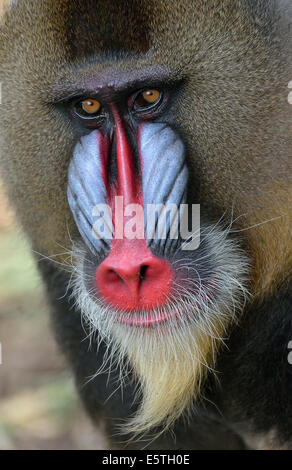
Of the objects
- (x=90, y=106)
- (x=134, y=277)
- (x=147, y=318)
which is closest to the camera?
(x=134, y=277)

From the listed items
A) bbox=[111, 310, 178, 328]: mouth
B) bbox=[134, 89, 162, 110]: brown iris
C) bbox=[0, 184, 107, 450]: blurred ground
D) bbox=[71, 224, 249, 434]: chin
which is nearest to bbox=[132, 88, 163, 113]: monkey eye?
bbox=[134, 89, 162, 110]: brown iris

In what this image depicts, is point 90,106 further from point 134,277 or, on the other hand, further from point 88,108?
point 134,277

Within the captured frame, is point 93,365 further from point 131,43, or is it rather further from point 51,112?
point 131,43

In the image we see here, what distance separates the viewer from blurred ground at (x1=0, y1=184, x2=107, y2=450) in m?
4.43

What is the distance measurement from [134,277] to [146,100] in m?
0.62

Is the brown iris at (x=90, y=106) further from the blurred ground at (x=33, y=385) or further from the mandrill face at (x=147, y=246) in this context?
the blurred ground at (x=33, y=385)

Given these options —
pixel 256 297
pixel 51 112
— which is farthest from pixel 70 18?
pixel 256 297

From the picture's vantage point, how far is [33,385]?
4840 millimetres

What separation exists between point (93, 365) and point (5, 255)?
9.15 ft

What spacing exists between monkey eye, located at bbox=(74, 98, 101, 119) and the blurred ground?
4.45ft

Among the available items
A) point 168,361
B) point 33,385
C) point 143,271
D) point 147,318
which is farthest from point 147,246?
point 33,385

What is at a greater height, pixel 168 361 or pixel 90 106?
pixel 90 106

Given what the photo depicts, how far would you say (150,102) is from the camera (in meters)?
2.61

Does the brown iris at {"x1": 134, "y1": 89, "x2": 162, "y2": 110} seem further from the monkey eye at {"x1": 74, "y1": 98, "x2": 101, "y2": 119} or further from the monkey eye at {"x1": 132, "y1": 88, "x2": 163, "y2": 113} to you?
the monkey eye at {"x1": 74, "y1": 98, "x2": 101, "y2": 119}
